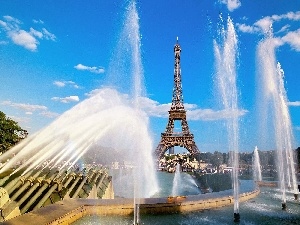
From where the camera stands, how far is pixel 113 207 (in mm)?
11195

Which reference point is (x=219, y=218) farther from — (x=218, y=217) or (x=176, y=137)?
(x=176, y=137)

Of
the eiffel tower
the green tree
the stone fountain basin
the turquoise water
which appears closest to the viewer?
the stone fountain basin

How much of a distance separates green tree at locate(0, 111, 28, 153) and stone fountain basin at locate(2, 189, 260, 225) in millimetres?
42960

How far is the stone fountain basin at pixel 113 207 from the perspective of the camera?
9.20 meters

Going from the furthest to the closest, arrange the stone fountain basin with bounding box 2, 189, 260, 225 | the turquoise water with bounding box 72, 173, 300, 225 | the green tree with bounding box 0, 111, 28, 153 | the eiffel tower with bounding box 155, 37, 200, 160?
the eiffel tower with bounding box 155, 37, 200, 160 < the green tree with bounding box 0, 111, 28, 153 < the turquoise water with bounding box 72, 173, 300, 225 < the stone fountain basin with bounding box 2, 189, 260, 225

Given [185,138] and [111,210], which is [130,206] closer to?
[111,210]

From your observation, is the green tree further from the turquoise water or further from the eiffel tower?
the turquoise water

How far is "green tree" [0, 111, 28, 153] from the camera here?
163 feet

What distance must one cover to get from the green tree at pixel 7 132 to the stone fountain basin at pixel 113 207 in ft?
141

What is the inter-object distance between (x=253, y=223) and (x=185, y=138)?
211 feet

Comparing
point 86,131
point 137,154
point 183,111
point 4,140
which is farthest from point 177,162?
point 137,154

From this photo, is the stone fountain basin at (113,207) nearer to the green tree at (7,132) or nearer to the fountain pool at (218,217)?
the fountain pool at (218,217)

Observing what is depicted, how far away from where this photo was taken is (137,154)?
16.0m

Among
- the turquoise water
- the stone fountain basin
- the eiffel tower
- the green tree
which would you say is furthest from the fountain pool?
the eiffel tower
